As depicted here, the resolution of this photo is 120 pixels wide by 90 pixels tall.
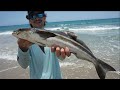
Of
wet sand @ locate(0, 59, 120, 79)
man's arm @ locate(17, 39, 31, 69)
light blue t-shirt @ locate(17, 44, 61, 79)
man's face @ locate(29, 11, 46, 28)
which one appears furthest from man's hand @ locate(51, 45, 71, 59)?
wet sand @ locate(0, 59, 120, 79)

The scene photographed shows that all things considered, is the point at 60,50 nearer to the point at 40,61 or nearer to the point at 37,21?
the point at 40,61

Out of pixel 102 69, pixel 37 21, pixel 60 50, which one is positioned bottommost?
pixel 102 69

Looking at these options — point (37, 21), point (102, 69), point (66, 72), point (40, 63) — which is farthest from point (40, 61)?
point (66, 72)

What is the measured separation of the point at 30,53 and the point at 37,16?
1.48 ft

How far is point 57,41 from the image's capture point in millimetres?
2234

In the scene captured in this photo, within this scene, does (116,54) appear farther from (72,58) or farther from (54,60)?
(54,60)

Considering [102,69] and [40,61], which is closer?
[102,69]

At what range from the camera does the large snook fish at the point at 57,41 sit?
2.12 metres

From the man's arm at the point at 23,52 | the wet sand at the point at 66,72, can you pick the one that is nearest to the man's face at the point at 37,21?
the man's arm at the point at 23,52

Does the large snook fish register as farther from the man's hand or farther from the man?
the man
